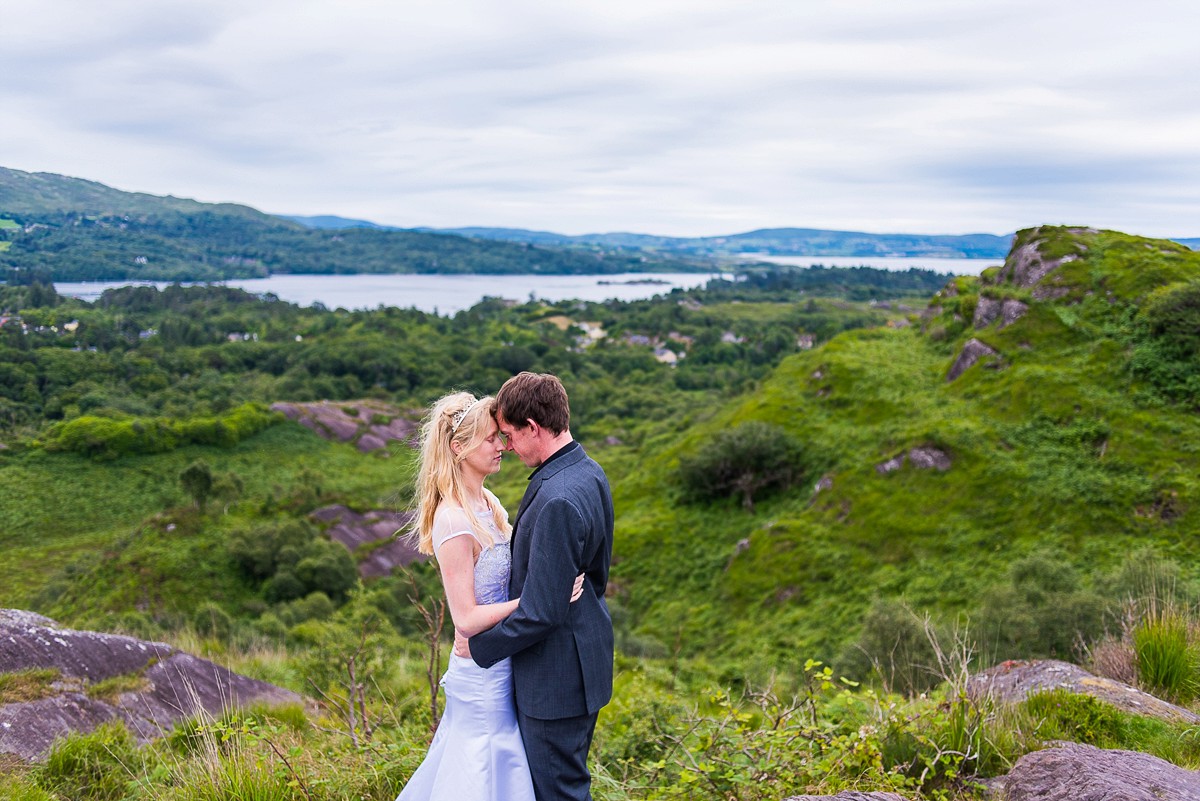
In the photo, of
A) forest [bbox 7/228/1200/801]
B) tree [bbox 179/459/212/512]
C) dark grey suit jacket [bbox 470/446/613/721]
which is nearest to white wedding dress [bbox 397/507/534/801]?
dark grey suit jacket [bbox 470/446/613/721]

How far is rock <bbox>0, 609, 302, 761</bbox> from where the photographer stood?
485 centimetres

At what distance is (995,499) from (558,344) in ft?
320

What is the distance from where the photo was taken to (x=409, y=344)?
349 ft

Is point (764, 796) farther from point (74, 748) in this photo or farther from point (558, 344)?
point (558, 344)

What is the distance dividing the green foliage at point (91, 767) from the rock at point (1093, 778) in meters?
5.08

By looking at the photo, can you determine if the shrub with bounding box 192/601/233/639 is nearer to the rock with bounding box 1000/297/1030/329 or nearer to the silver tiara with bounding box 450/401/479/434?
the silver tiara with bounding box 450/401/479/434

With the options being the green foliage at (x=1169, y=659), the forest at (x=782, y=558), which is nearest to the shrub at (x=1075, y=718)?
the forest at (x=782, y=558)

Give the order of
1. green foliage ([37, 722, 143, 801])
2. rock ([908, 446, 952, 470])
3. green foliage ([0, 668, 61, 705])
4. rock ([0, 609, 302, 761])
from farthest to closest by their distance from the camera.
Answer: rock ([908, 446, 952, 470]), green foliage ([0, 668, 61, 705]), rock ([0, 609, 302, 761]), green foliage ([37, 722, 143, 801])

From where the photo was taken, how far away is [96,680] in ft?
18.9

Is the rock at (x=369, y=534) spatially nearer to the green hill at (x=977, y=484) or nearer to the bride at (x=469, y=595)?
the green hill at (x=977, y=484)

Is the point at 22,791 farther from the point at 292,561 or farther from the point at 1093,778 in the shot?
the point at 292,561

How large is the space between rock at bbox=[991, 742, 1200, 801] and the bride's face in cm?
312

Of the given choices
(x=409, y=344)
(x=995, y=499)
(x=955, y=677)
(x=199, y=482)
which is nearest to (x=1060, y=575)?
(x=995, y=499)

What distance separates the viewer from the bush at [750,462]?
30062mm
